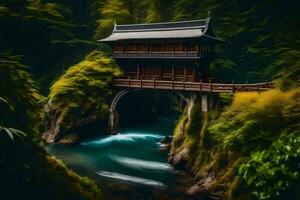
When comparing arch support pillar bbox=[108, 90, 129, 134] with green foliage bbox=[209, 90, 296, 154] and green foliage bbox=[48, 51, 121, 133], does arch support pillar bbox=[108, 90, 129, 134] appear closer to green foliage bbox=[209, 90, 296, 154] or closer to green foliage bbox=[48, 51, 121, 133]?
green foliage bbox=[48, 51, 121, 133]

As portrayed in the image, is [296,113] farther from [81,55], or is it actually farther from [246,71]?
[81,55]

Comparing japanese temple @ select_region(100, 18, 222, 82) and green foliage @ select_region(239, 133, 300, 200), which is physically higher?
japanese temple @ select_region(100, 18, 222, 82)

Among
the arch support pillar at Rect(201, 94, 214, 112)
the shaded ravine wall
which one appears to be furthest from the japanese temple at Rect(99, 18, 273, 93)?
the shaded ravine wall

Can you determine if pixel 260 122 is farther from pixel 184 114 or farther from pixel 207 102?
pixel 184 114

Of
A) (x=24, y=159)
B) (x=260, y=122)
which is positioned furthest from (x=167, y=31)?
(x=24, y=159)

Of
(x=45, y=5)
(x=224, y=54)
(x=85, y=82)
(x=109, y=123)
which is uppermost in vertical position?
(x=45, y=5)

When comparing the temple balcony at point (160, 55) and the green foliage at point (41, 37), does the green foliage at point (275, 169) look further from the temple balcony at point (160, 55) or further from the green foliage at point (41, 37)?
the green foliage at point (41, 37)

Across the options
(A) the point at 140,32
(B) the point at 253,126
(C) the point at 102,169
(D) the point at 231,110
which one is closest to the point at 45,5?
(A) the point at 140,32
